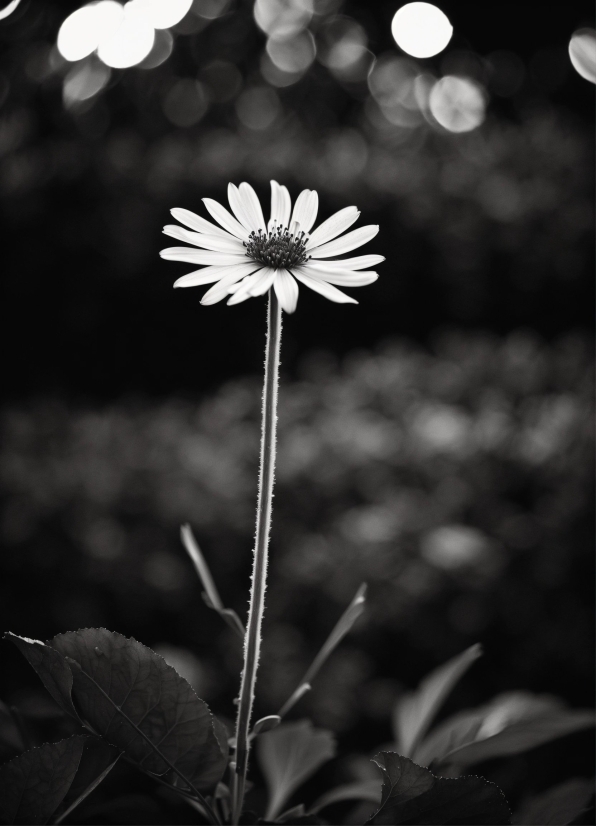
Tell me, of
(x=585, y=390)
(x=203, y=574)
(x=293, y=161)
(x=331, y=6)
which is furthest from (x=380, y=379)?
(x=331, y=6)

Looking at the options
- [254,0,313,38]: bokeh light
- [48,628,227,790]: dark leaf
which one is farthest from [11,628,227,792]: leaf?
[254,0,313,38]: bokeh light

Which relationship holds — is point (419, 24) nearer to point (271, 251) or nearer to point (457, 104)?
point (457, 104)

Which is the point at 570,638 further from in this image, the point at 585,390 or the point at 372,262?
the point at 372,262

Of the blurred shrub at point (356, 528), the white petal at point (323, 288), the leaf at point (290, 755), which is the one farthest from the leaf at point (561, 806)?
the blurred shrub at point (356, 528)

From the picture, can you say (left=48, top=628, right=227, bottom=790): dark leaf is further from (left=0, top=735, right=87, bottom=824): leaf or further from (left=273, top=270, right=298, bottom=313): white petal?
(left=273, top=270, right=298, bottom=313): white petal

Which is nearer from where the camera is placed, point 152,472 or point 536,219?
point 152,472
